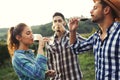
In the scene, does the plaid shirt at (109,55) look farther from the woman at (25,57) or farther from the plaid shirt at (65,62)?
the plaid shirt at (65,62)

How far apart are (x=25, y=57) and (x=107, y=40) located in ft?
3.67

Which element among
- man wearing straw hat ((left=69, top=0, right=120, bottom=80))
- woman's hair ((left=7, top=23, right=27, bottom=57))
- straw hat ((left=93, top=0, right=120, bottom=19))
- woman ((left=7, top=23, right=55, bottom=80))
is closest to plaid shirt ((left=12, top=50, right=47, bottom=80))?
woman ((left=7, top=23, right=55, bottom=80))

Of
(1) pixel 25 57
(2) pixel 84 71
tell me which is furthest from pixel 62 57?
(2) pixel 84 71

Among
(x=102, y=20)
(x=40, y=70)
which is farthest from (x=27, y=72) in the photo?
(x=102, y=20)

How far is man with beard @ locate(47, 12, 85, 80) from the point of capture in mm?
6719

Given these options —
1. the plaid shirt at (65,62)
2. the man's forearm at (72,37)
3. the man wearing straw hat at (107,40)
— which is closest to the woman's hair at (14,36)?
the man's forearm at (72,37)

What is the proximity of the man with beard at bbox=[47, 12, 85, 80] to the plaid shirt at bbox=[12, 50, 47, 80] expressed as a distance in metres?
1.60

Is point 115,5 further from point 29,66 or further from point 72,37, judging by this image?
point 29,66

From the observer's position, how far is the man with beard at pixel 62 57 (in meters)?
6.72

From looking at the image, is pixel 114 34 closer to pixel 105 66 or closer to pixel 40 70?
pixel 105 66

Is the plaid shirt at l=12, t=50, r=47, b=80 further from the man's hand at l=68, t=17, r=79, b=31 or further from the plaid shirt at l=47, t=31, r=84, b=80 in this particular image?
the plaid shirt at l=47, t=31, r=84, b=80

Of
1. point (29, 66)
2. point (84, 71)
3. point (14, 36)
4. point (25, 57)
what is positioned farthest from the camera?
point (84, 71)

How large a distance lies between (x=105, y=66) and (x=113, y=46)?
0.24 metres

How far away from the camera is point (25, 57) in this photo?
5094mm
